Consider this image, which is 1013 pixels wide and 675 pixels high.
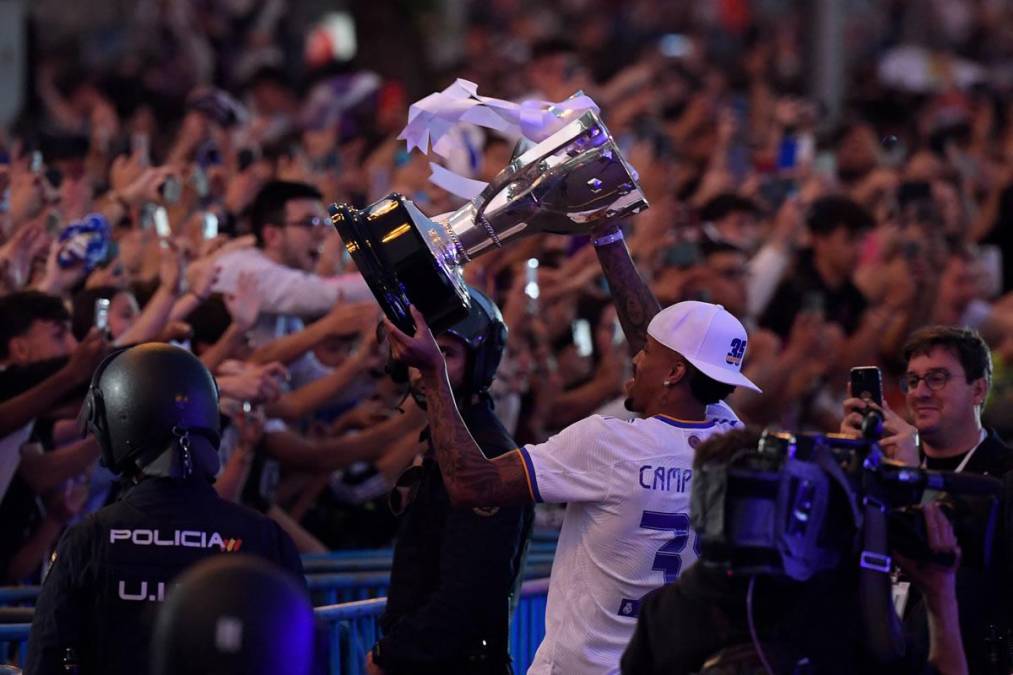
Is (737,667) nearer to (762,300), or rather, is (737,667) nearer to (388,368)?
(388,368)

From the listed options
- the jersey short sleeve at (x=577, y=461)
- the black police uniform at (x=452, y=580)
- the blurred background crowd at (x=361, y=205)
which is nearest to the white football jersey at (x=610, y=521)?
the jersey short sleeve at (x=577, y=461)

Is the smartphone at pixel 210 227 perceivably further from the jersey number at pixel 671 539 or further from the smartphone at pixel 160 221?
the jersey number at pixel 671 539

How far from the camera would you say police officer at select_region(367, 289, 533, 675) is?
18.6ft

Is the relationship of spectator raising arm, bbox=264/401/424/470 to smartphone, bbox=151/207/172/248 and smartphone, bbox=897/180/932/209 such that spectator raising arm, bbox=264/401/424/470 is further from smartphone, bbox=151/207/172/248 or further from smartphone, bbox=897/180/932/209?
smartphone, bbox=897/180/932/209

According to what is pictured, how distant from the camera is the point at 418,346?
17.2 ft

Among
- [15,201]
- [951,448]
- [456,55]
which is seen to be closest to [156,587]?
[951,448]

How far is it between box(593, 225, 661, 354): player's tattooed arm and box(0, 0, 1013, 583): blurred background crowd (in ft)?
4.43

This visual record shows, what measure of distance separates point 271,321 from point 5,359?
187 cm

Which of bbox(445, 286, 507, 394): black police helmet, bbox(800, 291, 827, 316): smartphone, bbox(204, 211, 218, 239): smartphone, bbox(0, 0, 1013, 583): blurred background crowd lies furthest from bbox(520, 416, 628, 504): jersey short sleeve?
bbox(800, 291, 827, 316): smartphone

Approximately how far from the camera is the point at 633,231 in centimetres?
1186

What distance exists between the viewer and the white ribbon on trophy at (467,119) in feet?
18.9

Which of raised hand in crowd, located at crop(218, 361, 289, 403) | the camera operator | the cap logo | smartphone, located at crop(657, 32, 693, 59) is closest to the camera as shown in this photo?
the camera operator

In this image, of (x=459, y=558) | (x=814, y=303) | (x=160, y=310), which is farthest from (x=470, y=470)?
(x=814, y=303)

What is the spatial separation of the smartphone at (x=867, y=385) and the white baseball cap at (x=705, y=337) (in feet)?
0.98
